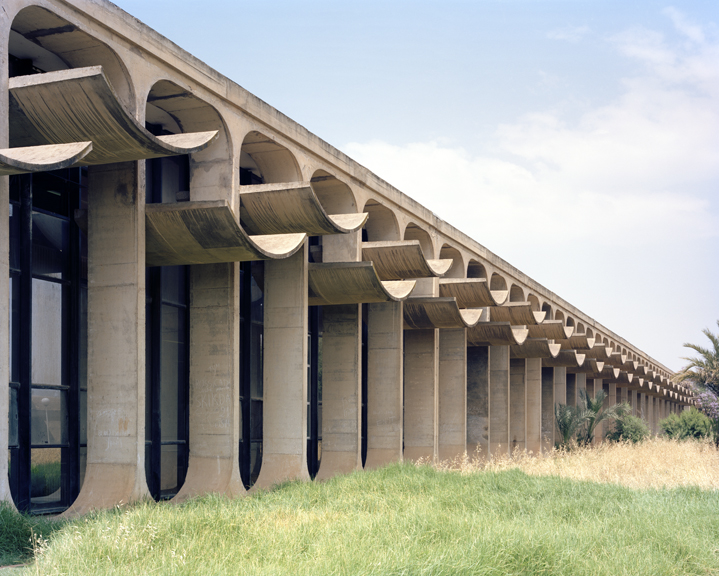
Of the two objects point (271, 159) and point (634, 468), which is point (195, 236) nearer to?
point (271, 159)

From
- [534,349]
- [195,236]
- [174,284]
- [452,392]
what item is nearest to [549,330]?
[534,349]

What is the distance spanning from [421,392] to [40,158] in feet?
53.4

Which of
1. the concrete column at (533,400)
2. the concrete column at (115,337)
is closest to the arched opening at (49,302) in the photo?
the concrete column at (115,337)

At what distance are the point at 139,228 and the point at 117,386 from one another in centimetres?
242

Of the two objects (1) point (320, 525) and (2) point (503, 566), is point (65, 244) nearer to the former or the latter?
(1) point (320, 525)

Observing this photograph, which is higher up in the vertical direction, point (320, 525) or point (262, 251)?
point (262, 251)

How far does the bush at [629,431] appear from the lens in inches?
1519

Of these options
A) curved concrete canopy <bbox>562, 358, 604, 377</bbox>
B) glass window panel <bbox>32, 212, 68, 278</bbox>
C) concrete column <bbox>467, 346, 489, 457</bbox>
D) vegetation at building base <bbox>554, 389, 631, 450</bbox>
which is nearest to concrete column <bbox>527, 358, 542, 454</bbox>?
vegetation at building base <bbox>554, 389, 631, 450</bbox>

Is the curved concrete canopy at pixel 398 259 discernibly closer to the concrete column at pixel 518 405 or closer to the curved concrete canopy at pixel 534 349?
the curved concrete canopy at pixel 534 349

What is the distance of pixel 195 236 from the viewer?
13539mm

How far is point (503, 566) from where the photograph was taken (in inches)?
306

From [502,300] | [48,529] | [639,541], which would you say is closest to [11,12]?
[48,529]

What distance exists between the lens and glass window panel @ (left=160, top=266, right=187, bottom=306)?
16.1 metres

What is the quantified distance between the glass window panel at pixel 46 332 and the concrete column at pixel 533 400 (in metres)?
24.9
